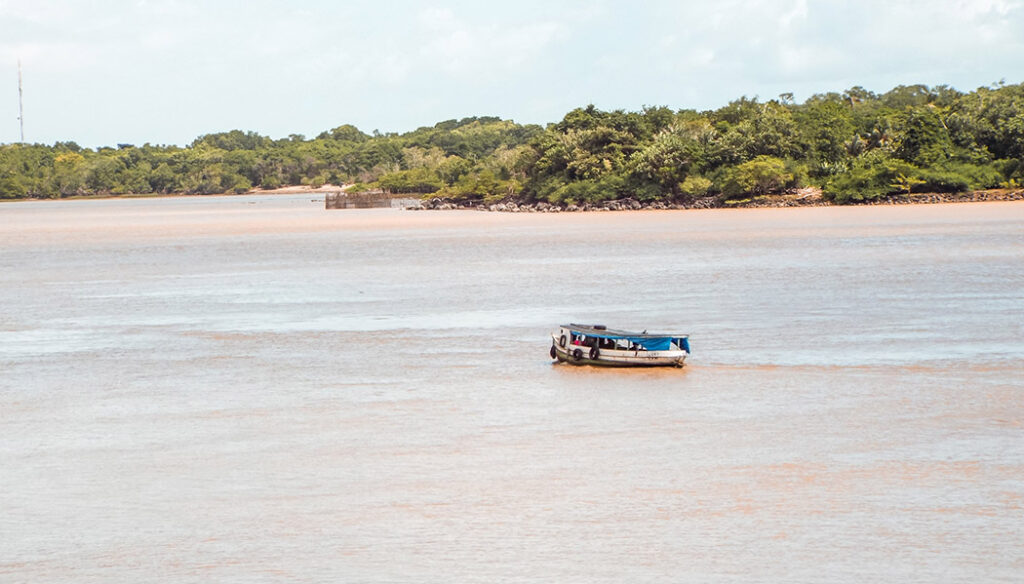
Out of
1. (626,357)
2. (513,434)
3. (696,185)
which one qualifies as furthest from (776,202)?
(513,434)

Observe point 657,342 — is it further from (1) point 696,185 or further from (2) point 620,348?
(1) point 696,185

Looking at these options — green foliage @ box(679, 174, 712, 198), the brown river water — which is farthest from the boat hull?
green foliage @ box(679, 174, 712, 198)

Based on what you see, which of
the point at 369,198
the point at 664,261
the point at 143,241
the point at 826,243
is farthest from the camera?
the point at 369,198

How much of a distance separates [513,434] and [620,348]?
490 cm

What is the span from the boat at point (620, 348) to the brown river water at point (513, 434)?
27 cm

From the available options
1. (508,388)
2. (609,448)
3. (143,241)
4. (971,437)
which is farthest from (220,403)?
(143,241)

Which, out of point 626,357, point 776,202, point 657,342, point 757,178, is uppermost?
point 757,178

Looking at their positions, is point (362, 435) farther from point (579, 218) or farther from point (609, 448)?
point (579, 218)

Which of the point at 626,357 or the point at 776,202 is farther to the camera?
the point at 776,202

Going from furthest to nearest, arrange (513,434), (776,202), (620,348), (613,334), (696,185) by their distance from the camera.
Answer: (696,185)
(776,202)
(613,334)
(620,348)
(513,434)

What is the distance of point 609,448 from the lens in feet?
53.8

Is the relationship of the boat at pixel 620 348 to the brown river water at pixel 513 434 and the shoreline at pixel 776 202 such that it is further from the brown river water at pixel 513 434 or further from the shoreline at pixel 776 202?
the shoreline at pixel 776 202

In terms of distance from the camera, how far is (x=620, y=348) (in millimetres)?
21750

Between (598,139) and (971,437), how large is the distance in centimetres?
8261
